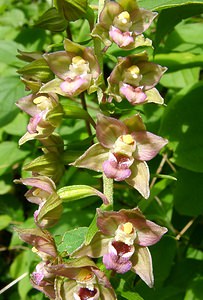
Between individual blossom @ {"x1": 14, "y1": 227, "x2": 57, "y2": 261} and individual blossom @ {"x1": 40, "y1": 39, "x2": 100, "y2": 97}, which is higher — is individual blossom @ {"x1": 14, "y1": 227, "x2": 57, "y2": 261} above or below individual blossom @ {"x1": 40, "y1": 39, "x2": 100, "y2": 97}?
below

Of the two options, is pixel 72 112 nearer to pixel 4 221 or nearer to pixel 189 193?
pixel 189 193

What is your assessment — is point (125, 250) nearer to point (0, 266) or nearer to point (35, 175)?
point (35, 175)

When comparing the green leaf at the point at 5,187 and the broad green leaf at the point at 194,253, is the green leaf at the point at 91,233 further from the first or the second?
the green leaf at the point at 5,187

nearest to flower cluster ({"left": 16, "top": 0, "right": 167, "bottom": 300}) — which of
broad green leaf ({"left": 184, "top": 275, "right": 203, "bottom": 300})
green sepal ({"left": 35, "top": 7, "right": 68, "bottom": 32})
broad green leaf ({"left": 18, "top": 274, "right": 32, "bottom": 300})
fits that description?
green sepal ({"left": 35, "top": 7, "right": 68, "bottom": 32})

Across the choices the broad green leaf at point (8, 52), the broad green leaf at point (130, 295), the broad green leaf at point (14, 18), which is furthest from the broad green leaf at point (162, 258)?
the broad green leaf at point (14, 18)

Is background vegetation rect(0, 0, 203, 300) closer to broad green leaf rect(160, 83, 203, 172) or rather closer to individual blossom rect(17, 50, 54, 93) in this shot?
broad green leaf rect(160, 83, 203, 172)

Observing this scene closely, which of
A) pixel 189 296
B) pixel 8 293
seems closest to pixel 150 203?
pixel 189 296
